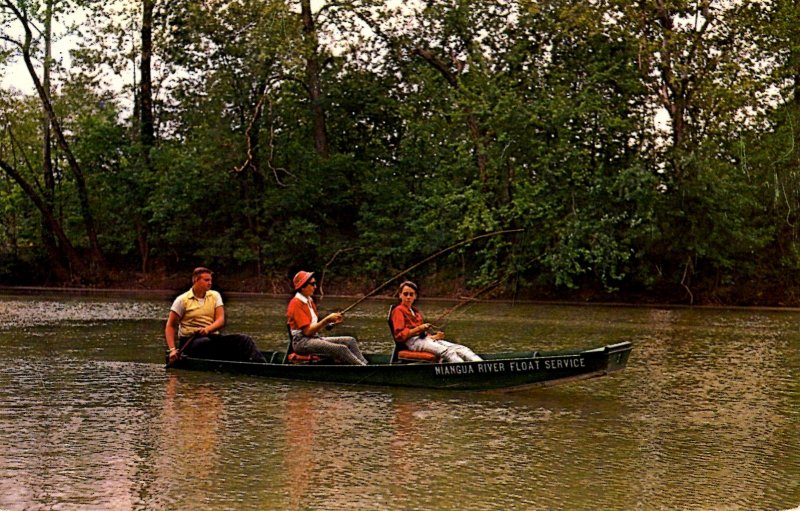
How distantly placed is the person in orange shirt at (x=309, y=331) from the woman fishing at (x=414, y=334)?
69cm

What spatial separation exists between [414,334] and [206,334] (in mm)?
3038

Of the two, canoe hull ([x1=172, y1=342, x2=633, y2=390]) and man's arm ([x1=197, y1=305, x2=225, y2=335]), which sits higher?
man's arm ([x1=197, y1=305, x2=225, y2=335])

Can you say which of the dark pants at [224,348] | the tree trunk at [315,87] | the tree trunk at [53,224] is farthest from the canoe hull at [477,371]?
the tree trunk at [53,224]

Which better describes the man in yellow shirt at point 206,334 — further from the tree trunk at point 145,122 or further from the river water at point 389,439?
the tree trunk at point 145,122

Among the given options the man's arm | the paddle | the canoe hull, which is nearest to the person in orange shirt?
the canoe hull

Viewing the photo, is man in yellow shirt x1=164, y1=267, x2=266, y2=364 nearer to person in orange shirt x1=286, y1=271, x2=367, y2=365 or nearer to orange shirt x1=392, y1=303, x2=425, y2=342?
person in orange shirt x1=286, y1=271, x2=367, y2=365

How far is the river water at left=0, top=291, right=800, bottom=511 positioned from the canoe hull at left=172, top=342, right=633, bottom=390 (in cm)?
18

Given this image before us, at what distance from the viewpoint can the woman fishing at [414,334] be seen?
12344 mm

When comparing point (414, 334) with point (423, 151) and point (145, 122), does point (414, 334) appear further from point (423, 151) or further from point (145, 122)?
point (145, 122)

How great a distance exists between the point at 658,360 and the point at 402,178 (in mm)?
24448

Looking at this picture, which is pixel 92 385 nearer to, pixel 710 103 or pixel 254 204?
pixel 710 103

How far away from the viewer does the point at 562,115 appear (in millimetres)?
32156

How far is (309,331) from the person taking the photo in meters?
12.9

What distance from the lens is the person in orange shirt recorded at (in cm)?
1281
